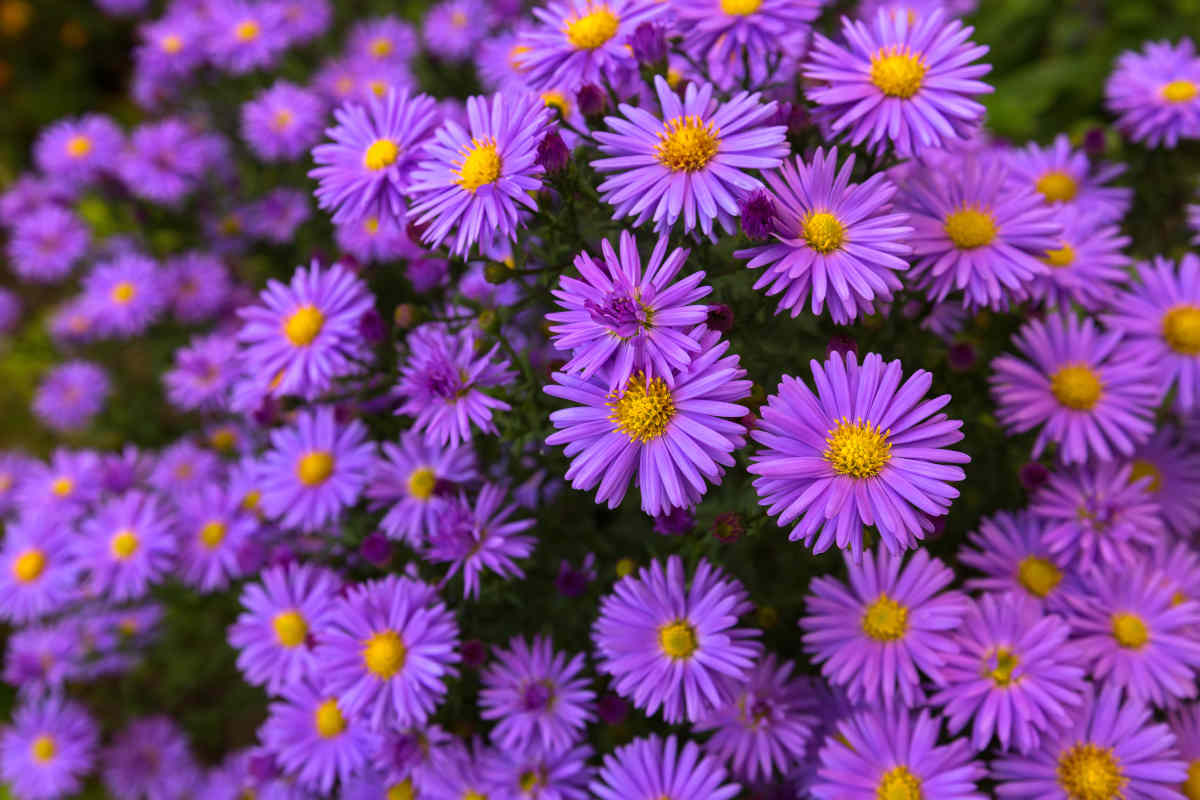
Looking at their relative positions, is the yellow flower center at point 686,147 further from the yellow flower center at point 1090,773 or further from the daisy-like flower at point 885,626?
the yellow flower center at point 1090,773

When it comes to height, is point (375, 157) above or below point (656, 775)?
above

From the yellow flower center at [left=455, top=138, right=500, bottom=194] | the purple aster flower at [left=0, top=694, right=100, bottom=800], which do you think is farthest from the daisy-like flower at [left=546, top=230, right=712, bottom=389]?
the purple aster flower at [left=0, top=694, right=100, bottom=800]

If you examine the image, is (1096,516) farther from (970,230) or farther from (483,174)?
(483,174)

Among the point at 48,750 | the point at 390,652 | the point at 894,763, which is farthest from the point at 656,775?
the point at 48,750

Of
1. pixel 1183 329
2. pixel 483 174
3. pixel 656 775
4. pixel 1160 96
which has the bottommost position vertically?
pixel 656 775

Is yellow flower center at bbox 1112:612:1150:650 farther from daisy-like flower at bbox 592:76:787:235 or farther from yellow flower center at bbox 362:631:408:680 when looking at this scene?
yellow flower center at bbox 362:631:408:680

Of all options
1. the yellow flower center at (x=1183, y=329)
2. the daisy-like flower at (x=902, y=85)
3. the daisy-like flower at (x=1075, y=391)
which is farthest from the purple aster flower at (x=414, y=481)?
the yellow flower center at (x=1183, y=329)

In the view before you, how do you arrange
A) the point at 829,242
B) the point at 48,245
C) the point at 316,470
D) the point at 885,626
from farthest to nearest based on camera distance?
the point at 48,245, the point at 316,470, the point at 885,626, the point at 829,242
